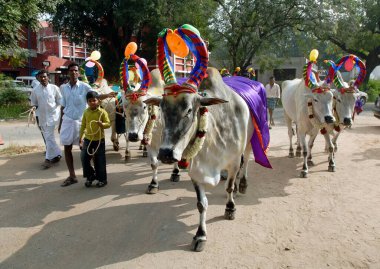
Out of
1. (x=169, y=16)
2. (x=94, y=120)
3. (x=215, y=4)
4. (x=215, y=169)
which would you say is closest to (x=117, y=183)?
(x=94, y=120)

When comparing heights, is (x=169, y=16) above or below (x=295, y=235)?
above

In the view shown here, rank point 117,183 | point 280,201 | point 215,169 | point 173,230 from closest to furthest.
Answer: point 215,169 < point 173,230 < point 280,201 < point 117,183

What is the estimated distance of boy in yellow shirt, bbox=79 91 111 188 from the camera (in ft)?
17.3

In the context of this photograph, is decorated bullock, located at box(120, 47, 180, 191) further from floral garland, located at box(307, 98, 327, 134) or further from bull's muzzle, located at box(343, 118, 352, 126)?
bull's muzzle, located at box(343, 118, 352, 126)

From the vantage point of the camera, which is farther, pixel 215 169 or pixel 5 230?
pixel 5 230

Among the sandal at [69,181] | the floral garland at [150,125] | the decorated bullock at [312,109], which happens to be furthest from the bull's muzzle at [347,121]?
the sandal at [69,181]

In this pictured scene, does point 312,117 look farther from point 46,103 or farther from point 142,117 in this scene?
point 46,103

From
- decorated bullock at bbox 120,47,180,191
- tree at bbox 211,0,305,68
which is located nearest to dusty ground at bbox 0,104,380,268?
decorated bullock at bbox 120,47,180,191

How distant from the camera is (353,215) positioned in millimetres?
4277

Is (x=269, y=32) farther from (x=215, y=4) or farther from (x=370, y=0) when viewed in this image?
(x=370, y=0)

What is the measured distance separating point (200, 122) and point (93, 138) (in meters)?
2.57

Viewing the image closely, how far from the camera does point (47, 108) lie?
661cm

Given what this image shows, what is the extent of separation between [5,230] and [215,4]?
61.0 ft

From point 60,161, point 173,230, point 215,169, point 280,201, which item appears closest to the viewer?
point 215,169
